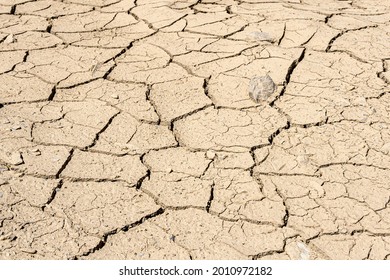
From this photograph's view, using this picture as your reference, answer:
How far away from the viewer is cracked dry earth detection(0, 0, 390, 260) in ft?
8.11

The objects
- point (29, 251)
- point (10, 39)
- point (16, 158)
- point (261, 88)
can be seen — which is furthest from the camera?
point (10, 39)

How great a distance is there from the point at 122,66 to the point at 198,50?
481mm

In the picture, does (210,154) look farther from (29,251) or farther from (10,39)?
(10,39)

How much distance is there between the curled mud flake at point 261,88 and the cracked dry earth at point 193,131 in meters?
0.04

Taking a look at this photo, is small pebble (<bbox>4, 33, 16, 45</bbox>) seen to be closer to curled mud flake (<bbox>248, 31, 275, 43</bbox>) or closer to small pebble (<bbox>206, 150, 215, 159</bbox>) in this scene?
curled mud flake (<bbox>248, 31, 275, 43</bbox>)

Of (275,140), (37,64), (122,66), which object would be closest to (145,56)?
(122,66)

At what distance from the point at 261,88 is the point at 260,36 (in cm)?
69

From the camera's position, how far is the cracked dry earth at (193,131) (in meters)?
2.47

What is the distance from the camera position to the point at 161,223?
252cm

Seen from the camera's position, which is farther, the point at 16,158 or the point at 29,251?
the point at 16,158

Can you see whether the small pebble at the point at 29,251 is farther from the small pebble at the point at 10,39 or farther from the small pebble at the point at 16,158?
the small pebble at the point at 10,39

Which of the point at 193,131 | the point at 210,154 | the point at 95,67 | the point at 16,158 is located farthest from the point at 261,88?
the point at 16,158

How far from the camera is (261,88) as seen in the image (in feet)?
11.0

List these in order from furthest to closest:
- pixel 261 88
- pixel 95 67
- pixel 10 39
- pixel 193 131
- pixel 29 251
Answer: pixel 10 39
pixel 95 67
pixel 261 88
pixel 193 131
pixel 29 251
